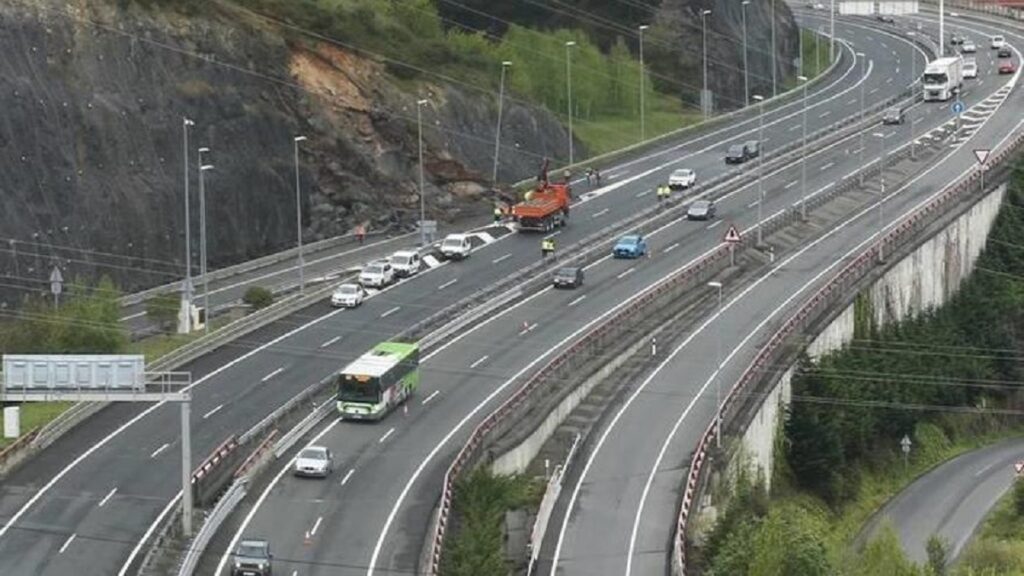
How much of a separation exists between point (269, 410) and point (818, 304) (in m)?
30.8

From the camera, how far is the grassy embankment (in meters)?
69.3

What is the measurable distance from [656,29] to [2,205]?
82.9 metres

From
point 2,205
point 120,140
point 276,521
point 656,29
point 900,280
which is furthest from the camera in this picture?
point 656,29

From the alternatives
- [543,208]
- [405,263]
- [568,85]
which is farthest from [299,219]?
[568,85]

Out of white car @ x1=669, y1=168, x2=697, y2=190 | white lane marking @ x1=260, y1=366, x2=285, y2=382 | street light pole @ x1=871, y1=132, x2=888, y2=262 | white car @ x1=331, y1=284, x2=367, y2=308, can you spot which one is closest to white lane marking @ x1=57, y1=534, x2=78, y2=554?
white lane marking @ x1=260, y1=366, x2=285, y2=382

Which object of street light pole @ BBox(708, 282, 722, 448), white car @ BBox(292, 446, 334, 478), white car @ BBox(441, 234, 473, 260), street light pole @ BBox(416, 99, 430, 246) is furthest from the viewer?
street light pole @ BBox(416, 99, 430, 246)

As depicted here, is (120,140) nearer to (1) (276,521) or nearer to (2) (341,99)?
(2) (341,99)

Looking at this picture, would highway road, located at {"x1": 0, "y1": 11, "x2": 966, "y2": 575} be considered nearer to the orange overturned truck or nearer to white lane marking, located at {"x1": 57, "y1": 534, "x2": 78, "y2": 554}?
white lane marking, located at {"x1": 57, "y1": 534, "x2": 78, "y2": 554}

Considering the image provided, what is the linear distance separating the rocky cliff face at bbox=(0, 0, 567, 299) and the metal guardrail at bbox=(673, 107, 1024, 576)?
22.9m

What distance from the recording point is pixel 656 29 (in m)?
170

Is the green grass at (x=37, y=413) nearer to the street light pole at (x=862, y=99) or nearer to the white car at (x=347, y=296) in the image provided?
the white car at (x=347, y=296)

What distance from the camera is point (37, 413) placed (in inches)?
3127

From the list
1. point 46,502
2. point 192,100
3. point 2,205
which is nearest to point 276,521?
point 46,502

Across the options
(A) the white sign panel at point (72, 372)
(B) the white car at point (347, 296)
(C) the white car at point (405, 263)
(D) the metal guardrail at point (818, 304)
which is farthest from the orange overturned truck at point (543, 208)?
(A) the white sign panel at point (72, 372)
